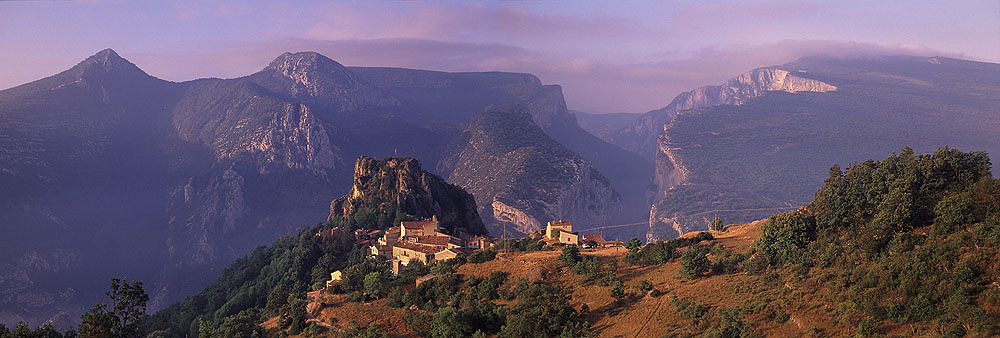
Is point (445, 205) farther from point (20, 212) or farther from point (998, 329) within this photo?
point (20, 212)

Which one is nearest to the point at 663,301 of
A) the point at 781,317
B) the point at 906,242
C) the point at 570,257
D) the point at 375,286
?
the point at 781,317

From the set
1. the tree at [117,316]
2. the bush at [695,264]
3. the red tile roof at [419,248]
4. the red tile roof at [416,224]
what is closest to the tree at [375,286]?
the tree at [117,316]

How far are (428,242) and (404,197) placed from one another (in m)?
29.2

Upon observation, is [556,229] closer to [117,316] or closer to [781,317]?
[781,317]

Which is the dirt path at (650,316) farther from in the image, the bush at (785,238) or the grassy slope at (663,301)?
the bush at (785,238)

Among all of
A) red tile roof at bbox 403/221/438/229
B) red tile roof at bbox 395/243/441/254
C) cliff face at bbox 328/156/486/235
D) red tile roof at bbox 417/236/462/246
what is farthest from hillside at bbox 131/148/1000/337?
cliff face at bbox 328/156/486/235

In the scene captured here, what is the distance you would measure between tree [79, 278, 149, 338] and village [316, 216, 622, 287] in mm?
31431

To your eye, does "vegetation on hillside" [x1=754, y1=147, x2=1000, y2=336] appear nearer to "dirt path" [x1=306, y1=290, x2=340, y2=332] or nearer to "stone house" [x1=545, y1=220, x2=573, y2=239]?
"stone house" [x1=545, y1=220, x2=573, y2=239]

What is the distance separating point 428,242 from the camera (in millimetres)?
84500

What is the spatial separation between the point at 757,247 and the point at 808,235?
11.9 feet

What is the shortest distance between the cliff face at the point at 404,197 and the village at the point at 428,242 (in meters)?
9.02

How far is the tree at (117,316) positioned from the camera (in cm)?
3353

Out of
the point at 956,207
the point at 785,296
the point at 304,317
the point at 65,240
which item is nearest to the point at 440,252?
the point at 304,317

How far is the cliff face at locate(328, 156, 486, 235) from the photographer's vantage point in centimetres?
11119
